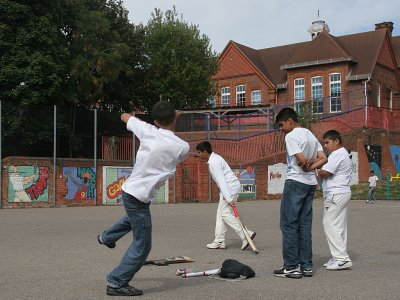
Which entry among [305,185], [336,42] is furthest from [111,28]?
[305,185]

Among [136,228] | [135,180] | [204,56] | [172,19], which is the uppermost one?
[172,19]

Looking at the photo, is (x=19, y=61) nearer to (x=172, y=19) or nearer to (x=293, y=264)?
(x=172, y=19)

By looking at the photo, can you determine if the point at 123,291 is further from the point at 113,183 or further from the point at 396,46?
the point at 396,46

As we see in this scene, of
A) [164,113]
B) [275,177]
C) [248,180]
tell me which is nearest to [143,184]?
[164,113]

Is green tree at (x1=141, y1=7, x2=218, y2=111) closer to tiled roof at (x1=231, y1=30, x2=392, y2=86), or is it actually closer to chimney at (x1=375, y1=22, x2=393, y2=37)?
tiled roof at (x1=231, y1=30, x2=392, y2=86)

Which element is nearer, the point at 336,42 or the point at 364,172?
the point at 364,172

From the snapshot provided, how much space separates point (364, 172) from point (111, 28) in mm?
20601

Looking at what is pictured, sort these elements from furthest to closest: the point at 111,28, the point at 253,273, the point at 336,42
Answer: the point at 336,42
the point at 111,28
the point at 253,273

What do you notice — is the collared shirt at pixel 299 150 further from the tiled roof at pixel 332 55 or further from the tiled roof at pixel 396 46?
the tiled roof at pixel 396 46

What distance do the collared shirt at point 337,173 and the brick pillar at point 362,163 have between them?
24847 mm

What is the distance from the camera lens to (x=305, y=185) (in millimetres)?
7066

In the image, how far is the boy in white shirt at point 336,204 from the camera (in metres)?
7.48

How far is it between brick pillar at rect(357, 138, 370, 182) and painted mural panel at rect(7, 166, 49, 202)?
1754 centimetres

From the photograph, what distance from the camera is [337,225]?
751cm
